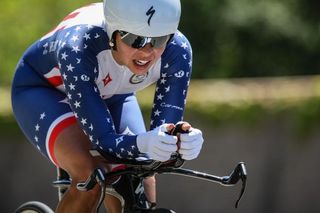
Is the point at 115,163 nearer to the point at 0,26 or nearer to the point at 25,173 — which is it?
the point at 25,173

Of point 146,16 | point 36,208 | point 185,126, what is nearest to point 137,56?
point 146,16

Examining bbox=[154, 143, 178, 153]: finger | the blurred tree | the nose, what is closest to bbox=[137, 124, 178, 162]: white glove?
bbox=[154, 143, 178, 153]: finger

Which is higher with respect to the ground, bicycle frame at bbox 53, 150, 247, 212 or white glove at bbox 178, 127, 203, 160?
white glove at bbox 178, 127, 203, 160

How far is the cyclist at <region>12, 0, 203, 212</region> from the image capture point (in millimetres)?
4938

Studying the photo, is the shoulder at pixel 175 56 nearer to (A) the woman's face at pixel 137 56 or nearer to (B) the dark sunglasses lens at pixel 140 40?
(A) the woman's face at pixel 137 56

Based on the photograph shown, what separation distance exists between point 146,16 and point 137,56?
265 mm

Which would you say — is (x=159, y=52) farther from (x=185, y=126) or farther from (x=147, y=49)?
(x=185, y=126)

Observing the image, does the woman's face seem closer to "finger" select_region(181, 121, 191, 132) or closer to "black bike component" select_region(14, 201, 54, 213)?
"finger" select_region(181, 121, 191, 132)

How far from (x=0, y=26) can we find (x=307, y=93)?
3.90m

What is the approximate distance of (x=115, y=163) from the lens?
16.9ft

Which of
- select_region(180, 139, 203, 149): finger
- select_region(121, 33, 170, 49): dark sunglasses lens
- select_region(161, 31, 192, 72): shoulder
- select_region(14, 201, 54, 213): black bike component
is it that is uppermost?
select_region(121, 33, 170, 49): dark sunglasses lens

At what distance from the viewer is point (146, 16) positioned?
193 inches

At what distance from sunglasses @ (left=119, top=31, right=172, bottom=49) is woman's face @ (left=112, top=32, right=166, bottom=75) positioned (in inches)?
0.8

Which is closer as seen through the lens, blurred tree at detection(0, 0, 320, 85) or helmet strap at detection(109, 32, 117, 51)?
helmet strap at detection(109, 32, 117, 51)
